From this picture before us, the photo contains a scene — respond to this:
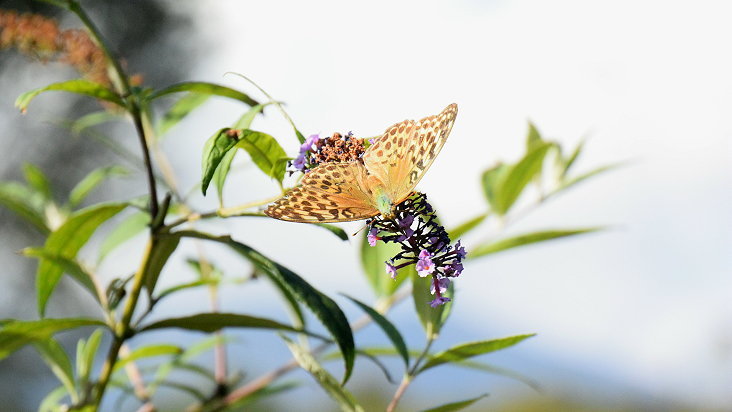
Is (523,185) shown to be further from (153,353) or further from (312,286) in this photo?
(153,353)

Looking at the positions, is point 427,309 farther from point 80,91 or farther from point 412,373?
point 80,91

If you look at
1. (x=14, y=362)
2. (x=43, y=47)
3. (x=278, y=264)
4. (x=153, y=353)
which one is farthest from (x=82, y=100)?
(x=278, y=264)

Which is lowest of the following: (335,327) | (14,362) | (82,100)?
(335,327)

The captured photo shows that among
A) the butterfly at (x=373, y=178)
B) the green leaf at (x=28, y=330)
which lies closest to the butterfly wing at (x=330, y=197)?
the butterfly at (x=373, y=178)

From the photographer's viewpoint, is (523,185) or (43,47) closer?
(523,185)

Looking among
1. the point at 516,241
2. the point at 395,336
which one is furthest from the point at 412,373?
the point at 516,241

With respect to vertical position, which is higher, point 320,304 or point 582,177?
point 582,177

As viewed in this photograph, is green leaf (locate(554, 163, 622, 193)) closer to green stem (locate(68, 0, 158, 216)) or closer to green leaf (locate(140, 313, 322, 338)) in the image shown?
green leaf (locate(140, 313, 322, 338))
